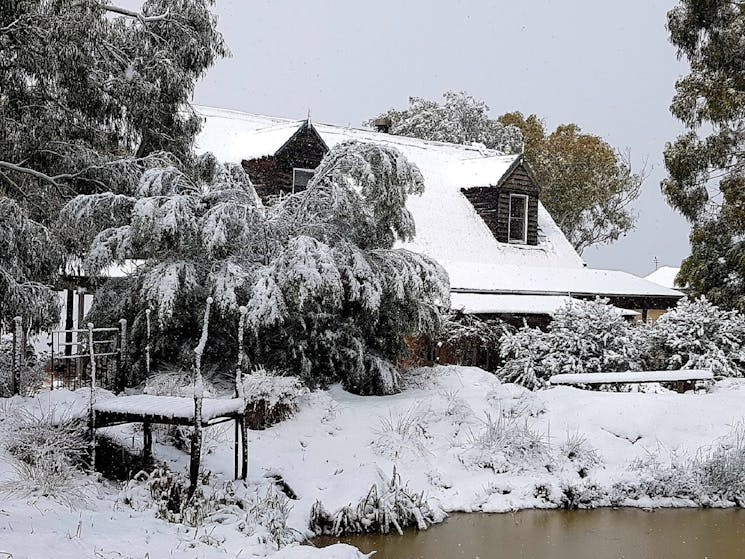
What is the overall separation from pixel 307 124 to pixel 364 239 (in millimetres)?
5970

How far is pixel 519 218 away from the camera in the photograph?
66.8 feet

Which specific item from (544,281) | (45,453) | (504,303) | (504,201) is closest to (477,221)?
(504,201)

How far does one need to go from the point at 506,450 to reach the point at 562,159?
71.2 ft

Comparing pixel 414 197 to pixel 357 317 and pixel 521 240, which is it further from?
pixel 357 317

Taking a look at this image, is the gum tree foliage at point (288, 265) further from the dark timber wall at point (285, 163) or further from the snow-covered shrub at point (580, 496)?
the dark timber wall at point (285, 163)

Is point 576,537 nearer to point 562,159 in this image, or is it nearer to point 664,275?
point 562,159

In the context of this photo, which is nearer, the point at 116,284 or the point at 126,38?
the point at 116,284

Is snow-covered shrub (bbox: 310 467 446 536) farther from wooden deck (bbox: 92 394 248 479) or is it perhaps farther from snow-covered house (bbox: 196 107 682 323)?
snow-covered house (bbox: 196 107 682 323)

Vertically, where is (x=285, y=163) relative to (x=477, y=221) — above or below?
above

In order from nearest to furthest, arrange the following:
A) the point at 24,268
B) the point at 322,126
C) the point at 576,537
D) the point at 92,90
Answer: the point at 576,537 < the point at 24,268 < the point at 92,90 < the point at 322,126

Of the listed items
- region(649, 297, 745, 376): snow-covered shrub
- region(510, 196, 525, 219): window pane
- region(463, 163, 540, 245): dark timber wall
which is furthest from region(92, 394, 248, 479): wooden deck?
region(510, 196, 525, 219): window pane

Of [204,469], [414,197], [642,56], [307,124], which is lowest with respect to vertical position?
[204,469]

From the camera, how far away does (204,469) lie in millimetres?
8742

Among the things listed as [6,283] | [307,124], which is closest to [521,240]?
[307,124]
